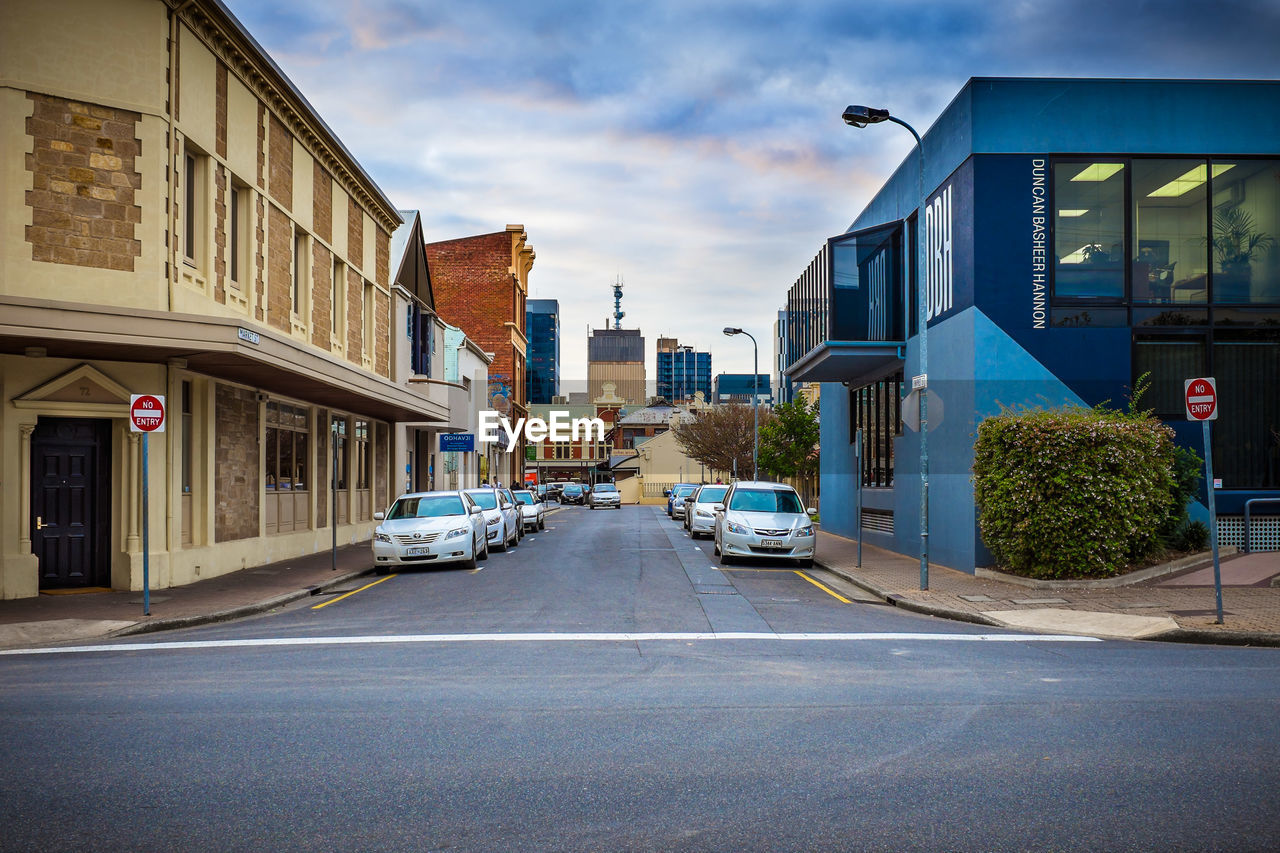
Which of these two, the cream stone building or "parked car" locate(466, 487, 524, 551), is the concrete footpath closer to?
"parked car" locate(466, 487, 524, 551)

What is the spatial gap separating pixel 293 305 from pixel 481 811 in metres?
19.1

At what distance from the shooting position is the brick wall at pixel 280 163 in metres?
20.8

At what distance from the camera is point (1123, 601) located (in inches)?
552

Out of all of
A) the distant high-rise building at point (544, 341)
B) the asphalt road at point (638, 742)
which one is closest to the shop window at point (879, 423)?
the asphalt road at point (638, 742)

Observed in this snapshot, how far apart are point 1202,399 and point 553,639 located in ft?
26.1

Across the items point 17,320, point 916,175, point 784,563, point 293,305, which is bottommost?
point 784,563

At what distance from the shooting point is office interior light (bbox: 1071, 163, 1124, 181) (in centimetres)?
1764

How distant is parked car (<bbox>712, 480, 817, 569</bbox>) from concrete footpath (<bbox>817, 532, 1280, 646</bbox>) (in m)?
1.68

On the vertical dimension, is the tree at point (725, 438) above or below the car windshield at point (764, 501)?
above

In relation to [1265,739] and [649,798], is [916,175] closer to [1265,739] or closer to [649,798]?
[1265,739]

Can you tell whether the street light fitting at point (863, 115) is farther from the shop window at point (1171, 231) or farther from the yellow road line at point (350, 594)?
the yellow road line at point (350, 594)

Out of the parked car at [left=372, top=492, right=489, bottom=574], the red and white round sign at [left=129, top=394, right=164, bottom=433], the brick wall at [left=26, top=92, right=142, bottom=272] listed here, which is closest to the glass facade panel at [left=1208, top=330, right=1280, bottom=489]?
the parked car at [left=372, top=492, right=489, bottom=574]

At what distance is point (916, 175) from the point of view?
2141 cm

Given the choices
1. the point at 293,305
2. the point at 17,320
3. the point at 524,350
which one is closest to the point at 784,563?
the point at 293,305
